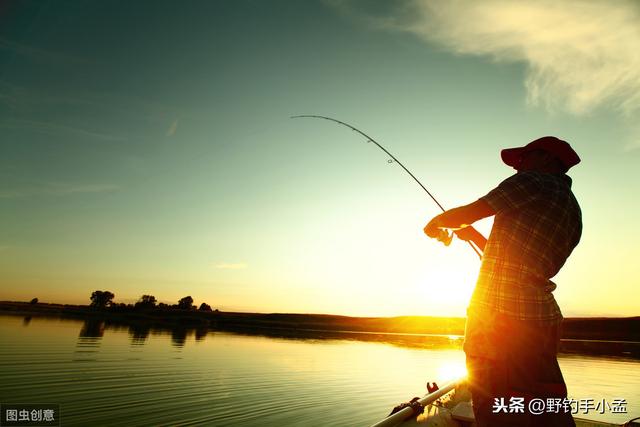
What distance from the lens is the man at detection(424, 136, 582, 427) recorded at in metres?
2.48

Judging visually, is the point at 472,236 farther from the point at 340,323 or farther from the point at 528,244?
the point at 340,323

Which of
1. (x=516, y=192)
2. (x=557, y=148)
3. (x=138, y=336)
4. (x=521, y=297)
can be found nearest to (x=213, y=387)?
(x=521, y=297)

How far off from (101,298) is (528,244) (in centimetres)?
20190

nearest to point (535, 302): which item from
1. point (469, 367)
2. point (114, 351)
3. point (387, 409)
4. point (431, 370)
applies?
point (469, 367)

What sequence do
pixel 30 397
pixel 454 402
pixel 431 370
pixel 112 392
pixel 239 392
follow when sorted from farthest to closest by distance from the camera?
pixel 431 370 < pixel 239 392 < pixel 112 392 < pixel 30 397 < pixel 454 402

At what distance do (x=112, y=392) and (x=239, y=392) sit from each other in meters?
5.76

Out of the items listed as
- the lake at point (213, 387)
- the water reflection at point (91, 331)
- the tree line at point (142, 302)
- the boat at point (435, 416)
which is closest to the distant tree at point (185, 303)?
the tree line at point (142, 302)

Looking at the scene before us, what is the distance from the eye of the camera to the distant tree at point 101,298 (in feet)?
537

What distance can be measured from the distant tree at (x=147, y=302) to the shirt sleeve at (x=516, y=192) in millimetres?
189006

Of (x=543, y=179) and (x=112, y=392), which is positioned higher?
(x=543, y=179)

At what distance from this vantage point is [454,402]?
7.48 meters

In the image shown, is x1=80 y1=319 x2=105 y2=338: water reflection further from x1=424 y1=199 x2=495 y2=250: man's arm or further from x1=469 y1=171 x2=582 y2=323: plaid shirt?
x1=469 y1=171 x2=582 y2=323: plaid shirt

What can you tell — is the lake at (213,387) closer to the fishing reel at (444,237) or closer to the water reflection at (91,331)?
the fishing reel at (444,237)

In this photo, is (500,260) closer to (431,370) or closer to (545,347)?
(545,347)
